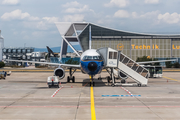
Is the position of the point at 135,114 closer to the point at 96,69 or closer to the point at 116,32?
the point at 96,69

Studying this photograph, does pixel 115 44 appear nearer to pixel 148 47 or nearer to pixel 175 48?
pixel 148 47

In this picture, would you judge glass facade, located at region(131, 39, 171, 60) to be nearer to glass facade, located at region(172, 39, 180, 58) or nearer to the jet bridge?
glass facade, located at region(172, 39, 180, 58)

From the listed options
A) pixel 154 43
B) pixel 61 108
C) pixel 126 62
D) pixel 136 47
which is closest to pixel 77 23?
pixel 136 47

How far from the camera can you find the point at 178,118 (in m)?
14.4

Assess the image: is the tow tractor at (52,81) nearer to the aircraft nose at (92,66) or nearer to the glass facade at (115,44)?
the aircraft nose at (92,66)

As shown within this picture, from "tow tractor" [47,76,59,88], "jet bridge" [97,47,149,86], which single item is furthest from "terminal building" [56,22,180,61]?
"tow tractor" [47,76,59,88]

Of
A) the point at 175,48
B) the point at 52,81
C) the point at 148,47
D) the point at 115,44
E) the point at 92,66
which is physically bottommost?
the point at 52,81

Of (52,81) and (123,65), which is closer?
→ (52,81)

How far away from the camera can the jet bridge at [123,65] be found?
32.5m

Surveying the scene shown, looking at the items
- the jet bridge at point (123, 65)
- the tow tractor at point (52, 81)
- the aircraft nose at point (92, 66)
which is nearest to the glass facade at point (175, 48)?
the jet bridge at point (123, 65)

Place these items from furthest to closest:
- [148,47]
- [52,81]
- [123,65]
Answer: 1. [148,47]
2. [123,65]
3. [52,81]

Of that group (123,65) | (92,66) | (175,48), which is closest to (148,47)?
(175,48)

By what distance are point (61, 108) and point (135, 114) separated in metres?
5.58

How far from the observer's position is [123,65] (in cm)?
3350
